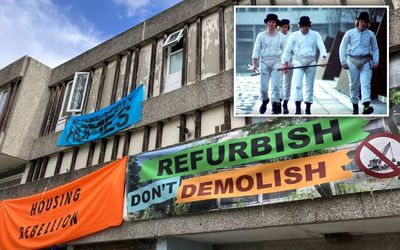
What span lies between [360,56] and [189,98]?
3694 millimetres

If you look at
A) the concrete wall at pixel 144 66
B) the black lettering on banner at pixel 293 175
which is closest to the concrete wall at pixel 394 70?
the black lettering on banner at pixel 293 175

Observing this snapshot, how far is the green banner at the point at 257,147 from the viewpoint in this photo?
20.1ft

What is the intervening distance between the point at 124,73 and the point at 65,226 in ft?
14.1

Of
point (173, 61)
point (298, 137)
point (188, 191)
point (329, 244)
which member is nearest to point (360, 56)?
point (298, 137)

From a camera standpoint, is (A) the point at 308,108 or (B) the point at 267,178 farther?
(A) the point at 308,108

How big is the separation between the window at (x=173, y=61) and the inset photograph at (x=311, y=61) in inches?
91.8

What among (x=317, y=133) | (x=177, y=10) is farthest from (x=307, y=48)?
(x=177, y=10)

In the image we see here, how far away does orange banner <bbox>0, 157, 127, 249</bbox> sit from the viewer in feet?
27.2

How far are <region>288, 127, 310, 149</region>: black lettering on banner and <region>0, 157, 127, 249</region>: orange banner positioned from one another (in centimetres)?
367

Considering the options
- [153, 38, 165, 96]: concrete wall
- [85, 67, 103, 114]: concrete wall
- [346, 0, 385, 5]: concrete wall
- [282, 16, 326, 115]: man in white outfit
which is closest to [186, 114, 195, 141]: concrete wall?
[153, 38, 165, 96]: concrete wall

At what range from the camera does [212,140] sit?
740 centimetres

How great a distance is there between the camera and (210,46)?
30.1 ft

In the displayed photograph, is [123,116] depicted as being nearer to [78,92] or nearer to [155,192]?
[78,92]

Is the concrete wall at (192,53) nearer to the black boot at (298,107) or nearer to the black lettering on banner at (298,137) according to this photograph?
the black boot at (298,107)
